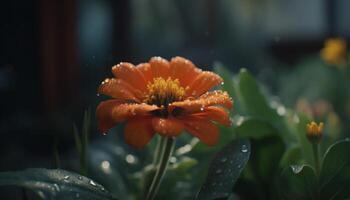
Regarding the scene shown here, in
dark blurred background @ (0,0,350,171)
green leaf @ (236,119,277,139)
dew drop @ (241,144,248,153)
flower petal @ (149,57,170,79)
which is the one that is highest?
flower petal @ (149,57,170,79)

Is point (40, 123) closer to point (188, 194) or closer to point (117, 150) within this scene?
point (117, 150)

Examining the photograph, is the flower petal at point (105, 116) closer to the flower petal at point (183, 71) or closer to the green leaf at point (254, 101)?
the flower petal at point (183, 71)

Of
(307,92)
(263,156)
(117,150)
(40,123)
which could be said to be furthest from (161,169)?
(40,123)

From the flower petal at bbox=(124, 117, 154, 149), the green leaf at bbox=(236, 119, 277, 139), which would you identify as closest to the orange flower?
the flower petal at bbox=(124, 117, 154, 149)

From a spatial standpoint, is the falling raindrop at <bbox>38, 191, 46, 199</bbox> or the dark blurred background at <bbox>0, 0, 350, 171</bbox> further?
the dark blurred background at <bbox>0, 0, 350, 171</bbox>

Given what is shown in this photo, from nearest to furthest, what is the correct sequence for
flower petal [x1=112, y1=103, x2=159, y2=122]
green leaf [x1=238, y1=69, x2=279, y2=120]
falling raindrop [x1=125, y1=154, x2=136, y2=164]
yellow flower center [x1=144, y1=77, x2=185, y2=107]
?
flower petal [x1=112, y1=103, x2=159, y2=122], yellow flower center [x1=144, y1=77, x2=185, y2=107], green leaf [x1=238, y1=69, x2=279, y2=120], falling raindrop [x1=125, y1=154, x2=136, y2=164]

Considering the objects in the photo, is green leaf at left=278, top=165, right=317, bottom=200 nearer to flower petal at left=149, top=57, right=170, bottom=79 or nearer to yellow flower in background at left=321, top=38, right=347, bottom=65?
flower petal at left=149, top=57, right=170, bottom=79
